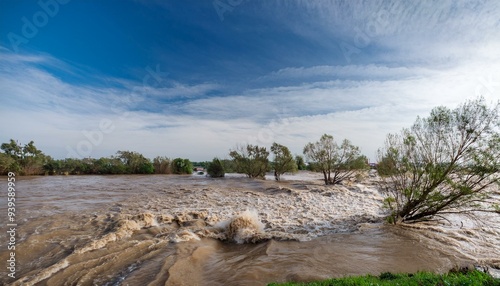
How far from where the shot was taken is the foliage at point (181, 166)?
50.3 meters

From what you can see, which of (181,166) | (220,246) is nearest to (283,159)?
(181,166)

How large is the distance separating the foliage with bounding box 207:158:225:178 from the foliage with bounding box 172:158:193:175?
1042 cm

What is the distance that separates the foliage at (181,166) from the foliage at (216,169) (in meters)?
10.4

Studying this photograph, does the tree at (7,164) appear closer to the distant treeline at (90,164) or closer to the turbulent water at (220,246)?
the distant treeline at (90,164)

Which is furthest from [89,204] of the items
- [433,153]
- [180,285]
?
[433,153]

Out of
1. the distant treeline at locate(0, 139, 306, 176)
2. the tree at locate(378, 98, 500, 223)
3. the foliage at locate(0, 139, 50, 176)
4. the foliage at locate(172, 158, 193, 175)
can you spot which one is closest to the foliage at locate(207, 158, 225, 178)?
the distant treeline at locate(0, 139, 306, 176)

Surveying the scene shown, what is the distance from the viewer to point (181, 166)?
164 ft

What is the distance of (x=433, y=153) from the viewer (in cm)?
994

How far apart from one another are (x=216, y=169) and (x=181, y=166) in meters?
12.1

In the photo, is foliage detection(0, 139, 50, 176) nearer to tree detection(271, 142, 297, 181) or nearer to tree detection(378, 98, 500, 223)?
tree detection(271, 142, 297, 181)

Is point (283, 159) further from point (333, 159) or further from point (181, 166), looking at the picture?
point (181, 166)

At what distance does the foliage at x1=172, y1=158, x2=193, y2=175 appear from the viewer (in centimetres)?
5028

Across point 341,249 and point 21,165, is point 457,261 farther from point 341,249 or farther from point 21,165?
point 21,165

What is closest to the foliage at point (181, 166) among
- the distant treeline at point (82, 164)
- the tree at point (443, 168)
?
the distant treeline at point (82, 164)
